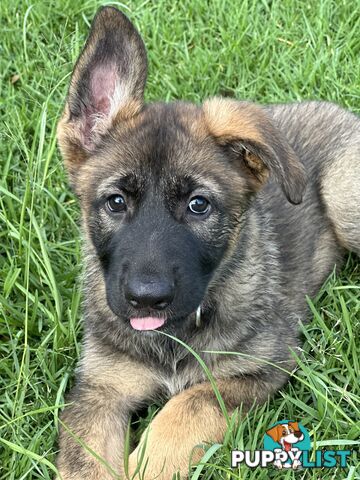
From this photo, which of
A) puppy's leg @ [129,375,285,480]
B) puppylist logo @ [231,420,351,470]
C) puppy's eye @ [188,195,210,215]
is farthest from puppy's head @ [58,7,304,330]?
puppylist logo @ [231,420,351,470]

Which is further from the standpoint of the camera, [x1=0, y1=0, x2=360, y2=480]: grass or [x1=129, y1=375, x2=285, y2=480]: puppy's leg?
[x1=0, y1=0, x2=360, y2=480]: grass

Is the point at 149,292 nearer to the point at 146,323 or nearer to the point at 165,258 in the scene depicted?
the point at 165,258

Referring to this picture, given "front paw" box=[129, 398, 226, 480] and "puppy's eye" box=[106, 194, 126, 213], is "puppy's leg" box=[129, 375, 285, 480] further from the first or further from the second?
"puppy's eye" box=[106, 194, 126, 213]

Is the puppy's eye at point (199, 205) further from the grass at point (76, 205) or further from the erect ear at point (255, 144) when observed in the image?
the grass at point (76, 205)

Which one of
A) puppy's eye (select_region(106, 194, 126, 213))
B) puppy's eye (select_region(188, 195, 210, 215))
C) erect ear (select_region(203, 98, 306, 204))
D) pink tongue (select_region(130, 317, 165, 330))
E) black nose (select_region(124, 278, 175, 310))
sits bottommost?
pink tongue (select_region(130, 317, 165, 330))

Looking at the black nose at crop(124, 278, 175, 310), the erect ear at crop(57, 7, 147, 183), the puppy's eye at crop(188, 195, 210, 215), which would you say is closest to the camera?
the black nose at crop(124, 278, 175, 310)

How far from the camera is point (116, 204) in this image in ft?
10.5

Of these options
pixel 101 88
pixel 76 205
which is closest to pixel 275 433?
pixel 101 88

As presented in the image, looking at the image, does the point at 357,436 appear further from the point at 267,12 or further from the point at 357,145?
the point at 267,12

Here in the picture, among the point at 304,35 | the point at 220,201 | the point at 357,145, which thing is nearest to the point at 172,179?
the point at 220,201

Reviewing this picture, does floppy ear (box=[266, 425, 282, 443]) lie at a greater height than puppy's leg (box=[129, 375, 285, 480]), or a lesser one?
lesser

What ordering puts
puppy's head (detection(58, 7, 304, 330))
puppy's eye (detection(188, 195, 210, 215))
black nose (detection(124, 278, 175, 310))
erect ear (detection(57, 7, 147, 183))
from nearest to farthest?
black nose (detection(124, 278, 175, 310)) → puppy's head (detection(58, 7, 304, 330)) → puppy's eye (detection(188, 195, 210, 215)) → erect ear (detection(57, 7, 147, 183))

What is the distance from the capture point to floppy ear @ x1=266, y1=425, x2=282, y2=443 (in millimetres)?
3342

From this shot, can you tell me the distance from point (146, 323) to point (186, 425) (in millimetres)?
462
